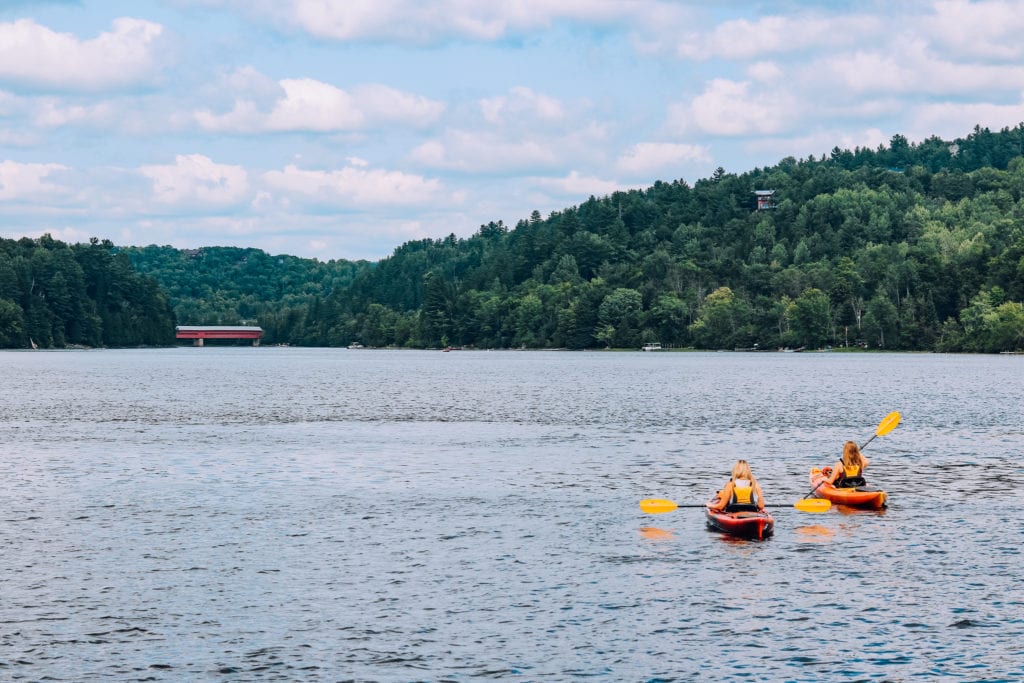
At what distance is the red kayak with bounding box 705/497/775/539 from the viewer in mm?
41281

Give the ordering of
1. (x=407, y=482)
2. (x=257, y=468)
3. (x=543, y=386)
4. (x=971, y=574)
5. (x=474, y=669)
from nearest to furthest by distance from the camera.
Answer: (x=474, y=669) < (x=971, y=574) < (x=407, y=482) < (x=257, y=468) < (x=543, y=386)

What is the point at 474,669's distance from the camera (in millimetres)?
27141

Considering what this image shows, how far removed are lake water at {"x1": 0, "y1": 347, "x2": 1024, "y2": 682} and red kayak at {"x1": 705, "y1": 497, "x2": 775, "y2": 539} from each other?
24.9 inches

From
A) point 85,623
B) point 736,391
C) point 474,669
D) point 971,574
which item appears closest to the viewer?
point 474,669

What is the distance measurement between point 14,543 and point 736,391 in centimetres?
10340

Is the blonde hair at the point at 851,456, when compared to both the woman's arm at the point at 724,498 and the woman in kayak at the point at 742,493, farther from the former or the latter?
the woman's arm at the point at 724,498

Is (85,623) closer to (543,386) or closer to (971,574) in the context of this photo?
(971,574)

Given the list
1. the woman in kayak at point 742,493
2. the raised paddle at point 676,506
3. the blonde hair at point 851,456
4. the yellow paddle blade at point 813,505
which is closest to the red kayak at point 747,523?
the woman in kayak at point 742,493

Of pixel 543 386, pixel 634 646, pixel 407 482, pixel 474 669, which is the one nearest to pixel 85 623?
pixel 474 669

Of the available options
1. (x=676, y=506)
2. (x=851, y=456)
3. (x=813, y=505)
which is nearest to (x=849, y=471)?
(x=851, y=456)

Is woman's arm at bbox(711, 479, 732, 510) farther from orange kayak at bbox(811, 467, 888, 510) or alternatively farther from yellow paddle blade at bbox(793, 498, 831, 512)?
orange kayak at bbox(811, 467, 888, 510)

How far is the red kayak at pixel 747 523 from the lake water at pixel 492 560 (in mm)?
632

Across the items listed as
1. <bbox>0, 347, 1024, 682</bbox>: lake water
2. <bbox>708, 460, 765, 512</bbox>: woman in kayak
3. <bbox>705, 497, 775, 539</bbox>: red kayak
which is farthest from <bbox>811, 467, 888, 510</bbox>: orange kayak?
<bbox>705, 497, 775, 539</bbox>: red kayak

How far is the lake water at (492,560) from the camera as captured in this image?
28.1 metres
